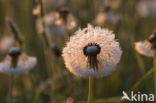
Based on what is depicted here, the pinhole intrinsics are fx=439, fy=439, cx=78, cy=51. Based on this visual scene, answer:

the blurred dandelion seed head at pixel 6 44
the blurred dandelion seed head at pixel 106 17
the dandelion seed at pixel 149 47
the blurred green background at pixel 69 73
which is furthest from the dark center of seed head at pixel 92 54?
the blurred dandelion seed head at pixel 6 44

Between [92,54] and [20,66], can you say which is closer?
[92,54]

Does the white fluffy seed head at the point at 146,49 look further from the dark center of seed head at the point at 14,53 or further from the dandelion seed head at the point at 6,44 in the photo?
the dandelion seed head at the point at 6,44

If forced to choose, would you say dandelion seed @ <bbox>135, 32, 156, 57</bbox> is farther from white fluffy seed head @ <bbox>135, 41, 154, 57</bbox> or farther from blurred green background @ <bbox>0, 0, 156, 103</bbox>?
blurred green background @ <bbox>0, 0, 156, 103</bbox>

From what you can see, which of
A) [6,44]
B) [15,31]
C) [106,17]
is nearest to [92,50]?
[15,31]

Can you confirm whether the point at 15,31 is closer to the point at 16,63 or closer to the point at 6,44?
the point at 16,63

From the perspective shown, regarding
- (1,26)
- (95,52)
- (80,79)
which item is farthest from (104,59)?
(1,26)
